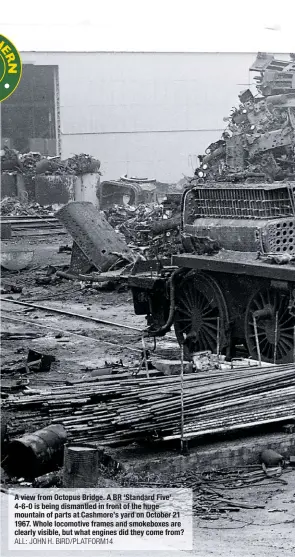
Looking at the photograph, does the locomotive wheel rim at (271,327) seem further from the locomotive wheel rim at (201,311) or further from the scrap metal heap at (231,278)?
the locomotive wheel rim at (201,311)

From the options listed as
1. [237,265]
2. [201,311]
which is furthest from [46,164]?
[237,265]

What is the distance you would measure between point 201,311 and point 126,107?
3114cm

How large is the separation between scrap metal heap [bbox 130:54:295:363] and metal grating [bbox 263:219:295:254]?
0.04ft

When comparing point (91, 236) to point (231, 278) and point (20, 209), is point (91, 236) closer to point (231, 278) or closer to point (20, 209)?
point (231, 278)

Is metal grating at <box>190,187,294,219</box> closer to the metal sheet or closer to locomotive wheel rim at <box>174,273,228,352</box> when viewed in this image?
the metal sheet

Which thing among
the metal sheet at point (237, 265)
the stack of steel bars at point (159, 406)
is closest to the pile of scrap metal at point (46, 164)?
the metal sheet at point (237, 265)

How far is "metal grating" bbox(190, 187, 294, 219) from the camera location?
40.7ft

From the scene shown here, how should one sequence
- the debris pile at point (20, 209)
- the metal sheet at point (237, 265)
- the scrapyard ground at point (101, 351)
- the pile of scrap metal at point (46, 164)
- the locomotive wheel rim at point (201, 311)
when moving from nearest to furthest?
the scrapyard ground at point (101, 351)
the metal sheet at point (237, 265)
the locomotive wheel rim at point (201, 311)
the debris pile at point (20, 209)
the pile of scrap metal at point (46, 164)

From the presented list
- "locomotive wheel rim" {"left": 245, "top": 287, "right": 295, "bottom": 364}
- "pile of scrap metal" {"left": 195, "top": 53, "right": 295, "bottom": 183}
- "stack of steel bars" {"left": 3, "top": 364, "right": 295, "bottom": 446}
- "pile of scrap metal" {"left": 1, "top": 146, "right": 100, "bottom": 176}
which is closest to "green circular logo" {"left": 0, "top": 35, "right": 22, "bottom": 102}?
"stack of steel bars" {"left": 3, "top": 364, "right": 295, "bottom": 446}

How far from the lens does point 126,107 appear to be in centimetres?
4316

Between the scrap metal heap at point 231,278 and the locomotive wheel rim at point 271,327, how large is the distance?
0.04ft

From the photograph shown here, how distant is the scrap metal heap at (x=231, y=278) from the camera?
11.9 m

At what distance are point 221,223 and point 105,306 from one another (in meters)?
6.26
